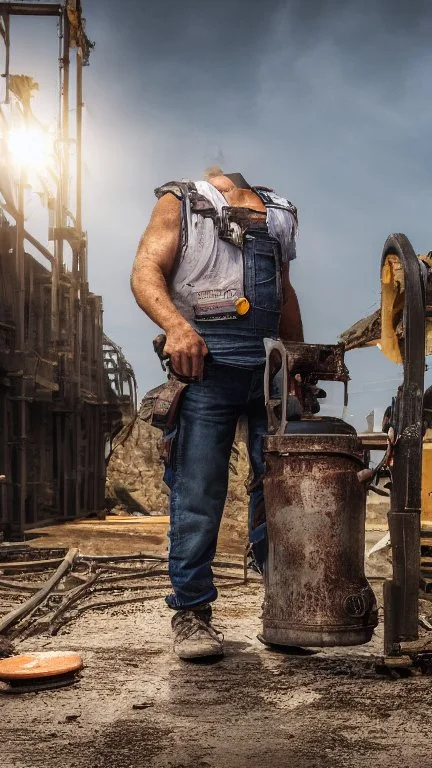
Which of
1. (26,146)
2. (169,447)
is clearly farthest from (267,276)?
(26,146)

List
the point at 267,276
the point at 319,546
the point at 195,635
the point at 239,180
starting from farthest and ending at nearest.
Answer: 1. the point at 239,180
2. the point at 267,276
3. the point at 195,635
4. the point at 319,546

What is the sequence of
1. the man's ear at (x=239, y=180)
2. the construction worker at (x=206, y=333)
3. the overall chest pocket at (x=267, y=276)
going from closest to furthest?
the construction worker at (x=206, y=333) → the overall chest pocket at (x=267, y=276) → the man's ear at (x=239, y=180)

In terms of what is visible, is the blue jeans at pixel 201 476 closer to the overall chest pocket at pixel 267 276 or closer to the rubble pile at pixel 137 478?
the overall chest pocket at pixel 267 276

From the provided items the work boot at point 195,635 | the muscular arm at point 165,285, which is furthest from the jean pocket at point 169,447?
the work boot at point 195,635

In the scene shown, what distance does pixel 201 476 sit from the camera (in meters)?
3.13

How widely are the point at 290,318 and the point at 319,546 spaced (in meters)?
1.22

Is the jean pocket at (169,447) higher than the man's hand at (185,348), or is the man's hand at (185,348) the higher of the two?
the man's hand at (185,348)

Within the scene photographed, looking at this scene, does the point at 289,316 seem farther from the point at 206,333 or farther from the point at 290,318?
the point at 206,333

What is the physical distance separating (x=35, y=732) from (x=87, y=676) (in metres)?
0.58

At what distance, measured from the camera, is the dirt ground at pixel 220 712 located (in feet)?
6.19

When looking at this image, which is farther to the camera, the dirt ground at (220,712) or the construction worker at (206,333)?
the construction worker at (206,333)

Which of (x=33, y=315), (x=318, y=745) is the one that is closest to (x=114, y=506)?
(x=33, y=315)

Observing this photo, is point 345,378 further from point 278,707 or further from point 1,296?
point 1,296

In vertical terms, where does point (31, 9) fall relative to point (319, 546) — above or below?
above
